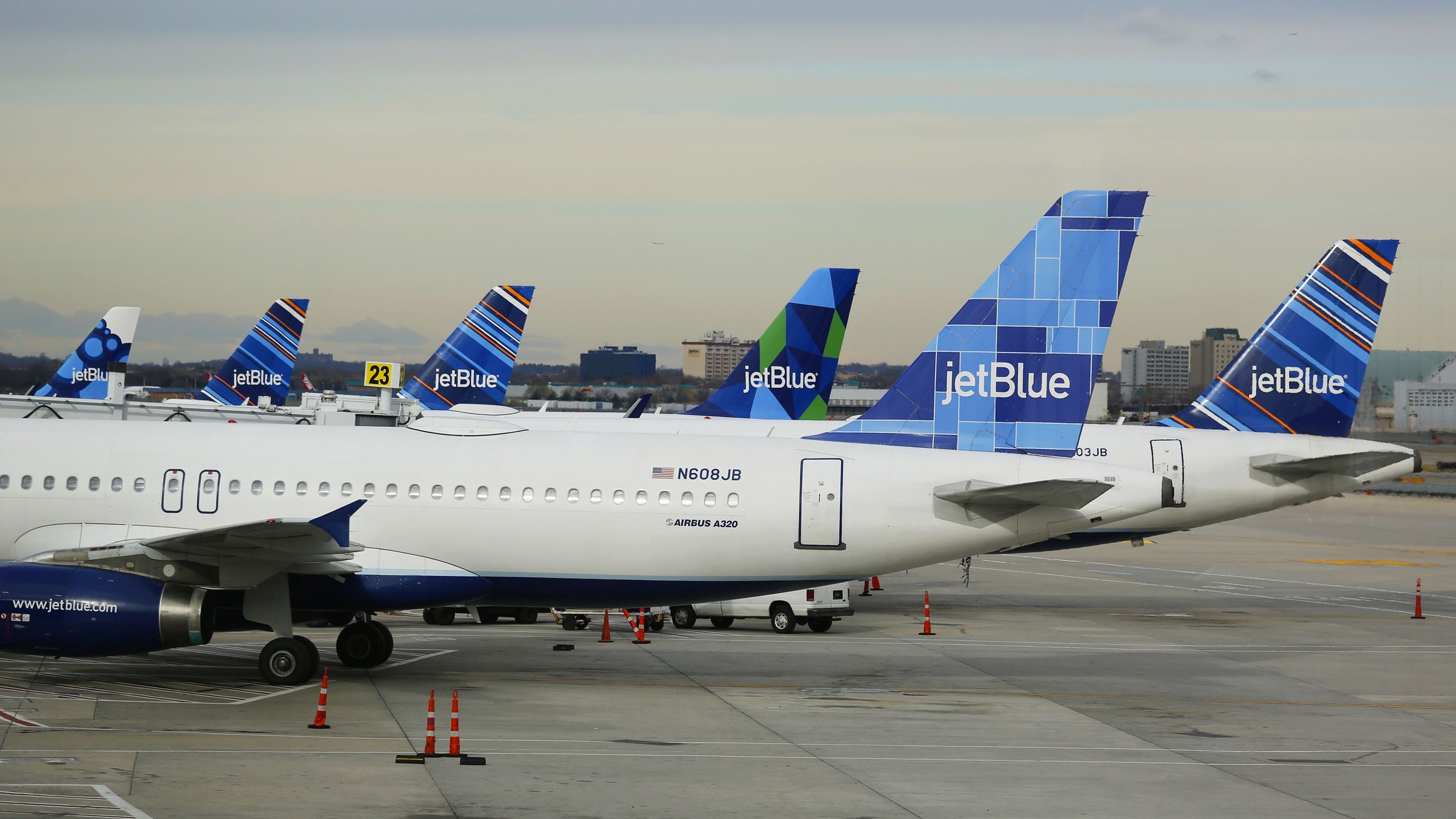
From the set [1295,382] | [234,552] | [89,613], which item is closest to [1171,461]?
[1295,382]

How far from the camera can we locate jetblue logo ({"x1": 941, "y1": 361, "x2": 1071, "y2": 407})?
23.9 metres

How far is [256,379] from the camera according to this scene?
6250cm

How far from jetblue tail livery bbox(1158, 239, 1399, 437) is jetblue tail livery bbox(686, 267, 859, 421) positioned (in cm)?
1101

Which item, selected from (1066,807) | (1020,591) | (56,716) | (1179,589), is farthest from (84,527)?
(1179,589)

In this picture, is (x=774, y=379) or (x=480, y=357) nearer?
(x=774, y=379)

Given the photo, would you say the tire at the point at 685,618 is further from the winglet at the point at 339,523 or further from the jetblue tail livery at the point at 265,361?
the jetblue tail livery at the point at 265,361

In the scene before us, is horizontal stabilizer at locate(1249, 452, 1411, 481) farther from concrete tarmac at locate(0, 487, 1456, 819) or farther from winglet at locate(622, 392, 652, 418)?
winglet at locate(622, 392, 652, 418)

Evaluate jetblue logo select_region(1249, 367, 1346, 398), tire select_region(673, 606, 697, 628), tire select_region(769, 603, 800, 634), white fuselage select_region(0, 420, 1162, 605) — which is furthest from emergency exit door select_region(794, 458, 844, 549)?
jetblue logo select_region(1249, 367, 1346, 398)

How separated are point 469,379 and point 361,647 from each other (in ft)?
78.2

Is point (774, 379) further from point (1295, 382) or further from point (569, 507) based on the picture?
point (569, 507)

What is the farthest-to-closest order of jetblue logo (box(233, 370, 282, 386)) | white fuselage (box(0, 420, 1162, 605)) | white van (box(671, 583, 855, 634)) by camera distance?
jetblue logo (box(233, 370, 282, 386)), white van (box(671, 583, 855, 634)), white fuselage (box(0, 420, 1162, 605))

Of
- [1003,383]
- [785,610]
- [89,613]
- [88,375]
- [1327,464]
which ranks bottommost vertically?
[785,610]

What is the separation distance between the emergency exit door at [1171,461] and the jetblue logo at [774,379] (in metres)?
11.8

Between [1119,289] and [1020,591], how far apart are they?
19.4 meters
